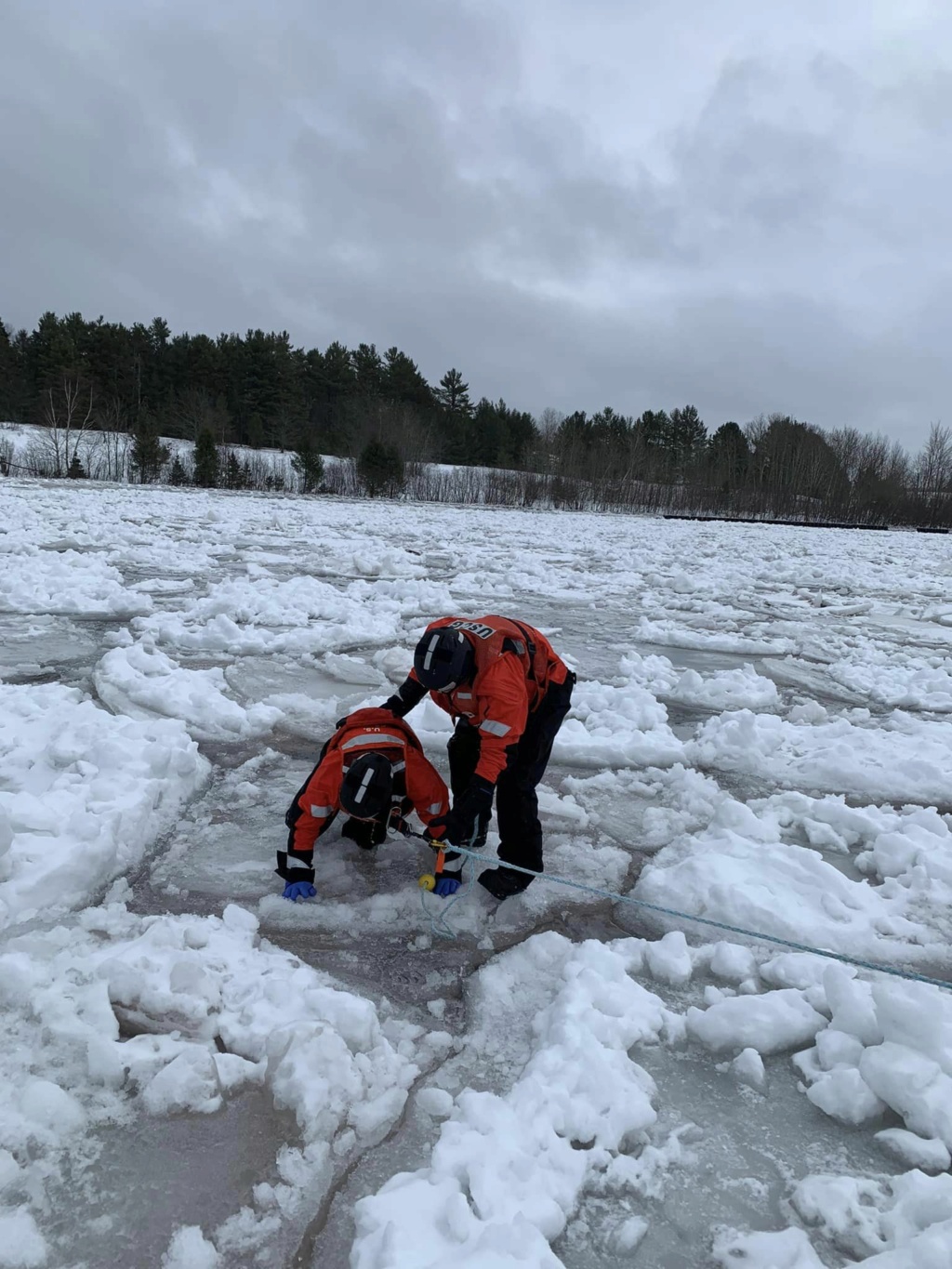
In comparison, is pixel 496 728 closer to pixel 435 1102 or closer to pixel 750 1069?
pixel 435 1102

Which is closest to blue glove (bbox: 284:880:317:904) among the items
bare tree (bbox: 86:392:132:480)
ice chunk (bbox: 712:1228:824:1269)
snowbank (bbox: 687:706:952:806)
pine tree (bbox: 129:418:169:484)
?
ice chunk (bbox: 712:1228:824:1269)

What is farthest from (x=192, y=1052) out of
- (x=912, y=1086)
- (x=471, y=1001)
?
(x=912, y=1086)

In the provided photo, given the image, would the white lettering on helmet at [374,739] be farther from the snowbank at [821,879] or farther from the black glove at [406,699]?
the snowbank at [821,879]

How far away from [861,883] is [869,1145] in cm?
113

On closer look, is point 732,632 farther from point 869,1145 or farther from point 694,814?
point 869,1145

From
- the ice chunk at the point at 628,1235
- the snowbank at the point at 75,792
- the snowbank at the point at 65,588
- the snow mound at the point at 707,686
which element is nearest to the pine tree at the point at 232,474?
the snowbank at the point at 65,588

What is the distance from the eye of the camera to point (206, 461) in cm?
3017

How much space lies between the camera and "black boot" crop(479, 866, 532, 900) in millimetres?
2613

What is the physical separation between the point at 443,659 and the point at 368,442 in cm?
3679

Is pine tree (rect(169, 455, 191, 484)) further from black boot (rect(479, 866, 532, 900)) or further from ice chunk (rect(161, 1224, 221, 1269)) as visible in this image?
ice chunk (rect(161, 1224, 221, 1269))

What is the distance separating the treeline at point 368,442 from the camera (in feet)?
112

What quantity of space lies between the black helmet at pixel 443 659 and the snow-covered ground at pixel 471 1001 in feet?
2.54

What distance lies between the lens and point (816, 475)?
141 ft

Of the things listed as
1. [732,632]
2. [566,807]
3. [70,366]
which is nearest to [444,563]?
[732,632]
